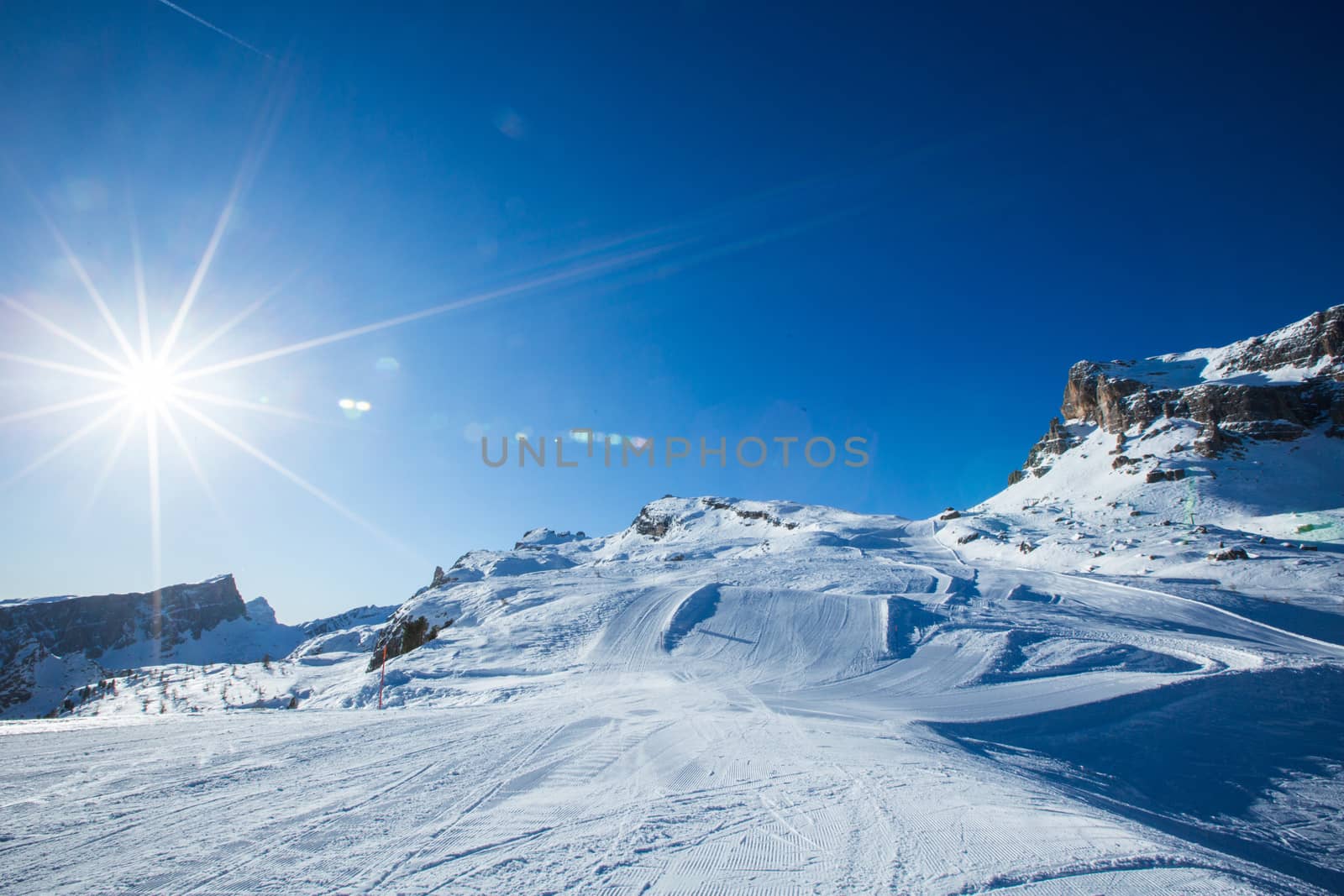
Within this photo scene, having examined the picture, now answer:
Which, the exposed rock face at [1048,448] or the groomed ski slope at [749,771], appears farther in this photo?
the exposed rock face at [1048,448]

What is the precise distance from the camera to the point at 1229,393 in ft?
203

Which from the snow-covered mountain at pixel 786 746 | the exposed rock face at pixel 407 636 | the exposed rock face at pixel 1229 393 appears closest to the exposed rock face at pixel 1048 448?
the exposed rock face at pixel 1229 393

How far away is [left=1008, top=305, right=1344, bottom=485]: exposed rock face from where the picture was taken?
190 ft

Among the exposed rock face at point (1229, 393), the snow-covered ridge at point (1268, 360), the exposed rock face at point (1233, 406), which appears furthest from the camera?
the snow-covered ridge at point (1268, 360)

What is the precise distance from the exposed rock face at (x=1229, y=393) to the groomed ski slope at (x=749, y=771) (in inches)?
2338

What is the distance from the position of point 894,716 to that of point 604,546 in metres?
62.4

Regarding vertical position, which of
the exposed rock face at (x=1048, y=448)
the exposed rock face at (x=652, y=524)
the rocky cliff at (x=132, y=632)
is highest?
the exposed rock face at (x=1048, y=448)

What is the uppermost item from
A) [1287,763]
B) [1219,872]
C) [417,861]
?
[417,861]

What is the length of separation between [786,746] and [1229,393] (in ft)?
278

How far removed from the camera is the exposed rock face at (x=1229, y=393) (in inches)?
2276

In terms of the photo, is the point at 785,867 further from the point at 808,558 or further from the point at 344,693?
the point at 808,558

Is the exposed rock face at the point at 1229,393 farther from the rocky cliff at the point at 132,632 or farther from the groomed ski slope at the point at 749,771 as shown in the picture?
the rocky cliff at the point at 132,632

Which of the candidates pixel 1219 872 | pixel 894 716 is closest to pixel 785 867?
pixel 1219 872

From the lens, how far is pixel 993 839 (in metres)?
4.24
